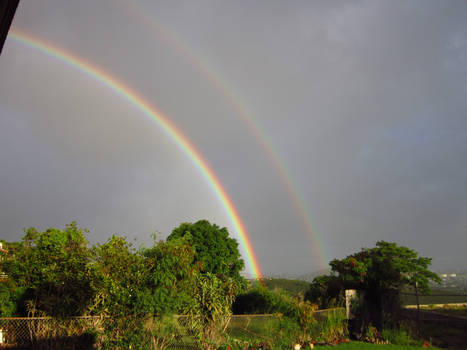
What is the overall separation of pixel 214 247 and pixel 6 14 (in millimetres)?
31312

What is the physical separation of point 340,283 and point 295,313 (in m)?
5.84

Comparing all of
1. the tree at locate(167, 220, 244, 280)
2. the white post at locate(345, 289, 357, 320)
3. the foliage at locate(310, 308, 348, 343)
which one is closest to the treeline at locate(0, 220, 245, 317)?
the foliage at locate(310, 308, 348, 343)

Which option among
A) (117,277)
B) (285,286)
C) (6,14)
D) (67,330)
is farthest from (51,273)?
(285,286)

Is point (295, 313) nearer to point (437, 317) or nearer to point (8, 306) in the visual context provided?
point (437, 317)

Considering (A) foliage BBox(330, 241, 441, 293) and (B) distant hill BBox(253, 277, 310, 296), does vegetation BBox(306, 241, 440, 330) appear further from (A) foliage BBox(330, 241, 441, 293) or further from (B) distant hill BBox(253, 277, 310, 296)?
(B) distant hill BBox(253, 277, 310, 296)

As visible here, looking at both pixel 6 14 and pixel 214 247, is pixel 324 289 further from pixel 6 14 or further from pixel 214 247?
pixel 6 14

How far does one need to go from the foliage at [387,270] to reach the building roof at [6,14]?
49.6ft

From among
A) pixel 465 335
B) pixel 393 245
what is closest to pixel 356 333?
pixel 465 335

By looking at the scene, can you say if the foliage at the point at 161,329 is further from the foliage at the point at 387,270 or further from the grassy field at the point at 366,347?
the foliage at the point at 387,270

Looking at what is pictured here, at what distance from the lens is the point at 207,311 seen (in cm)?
973

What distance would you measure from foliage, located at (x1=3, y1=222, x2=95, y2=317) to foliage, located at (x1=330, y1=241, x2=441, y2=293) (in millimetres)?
10810

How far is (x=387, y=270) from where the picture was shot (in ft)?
48.9

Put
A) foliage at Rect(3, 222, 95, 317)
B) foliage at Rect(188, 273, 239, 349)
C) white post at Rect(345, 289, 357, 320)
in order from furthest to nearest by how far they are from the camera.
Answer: white post at Rect(345, 289, 357, 320) < foliage at Rect(3, 222, 95, 317) < foliage at Rect(188, 273, 239, 349)

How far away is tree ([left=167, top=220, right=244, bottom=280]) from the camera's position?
31.8 metres
